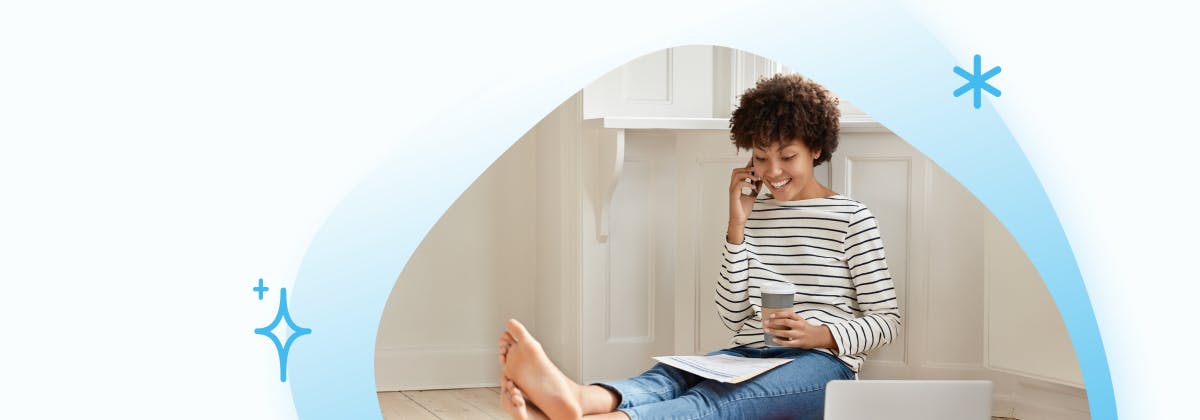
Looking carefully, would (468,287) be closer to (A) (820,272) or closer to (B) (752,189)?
(B) (752,189)

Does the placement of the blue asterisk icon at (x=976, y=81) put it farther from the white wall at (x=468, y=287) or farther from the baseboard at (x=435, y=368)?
the baseboard at (x=435, y=368)

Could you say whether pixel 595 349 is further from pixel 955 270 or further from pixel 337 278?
pixel 337 278

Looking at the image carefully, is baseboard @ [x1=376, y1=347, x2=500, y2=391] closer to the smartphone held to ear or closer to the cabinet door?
the cabinet door

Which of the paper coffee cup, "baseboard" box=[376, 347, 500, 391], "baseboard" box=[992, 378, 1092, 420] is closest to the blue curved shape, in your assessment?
the paper coffee cup

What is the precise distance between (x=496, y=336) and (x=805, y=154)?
116cm

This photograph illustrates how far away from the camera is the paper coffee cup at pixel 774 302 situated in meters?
1.92

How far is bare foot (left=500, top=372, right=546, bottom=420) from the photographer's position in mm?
1598

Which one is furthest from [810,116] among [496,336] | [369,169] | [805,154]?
[496,336]

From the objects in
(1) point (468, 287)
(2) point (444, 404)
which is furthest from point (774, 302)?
(1) point (468, 287)

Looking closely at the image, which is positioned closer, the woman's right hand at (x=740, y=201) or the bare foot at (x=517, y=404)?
the bare foot at (x=517, y=404)

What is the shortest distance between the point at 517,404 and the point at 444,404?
109 centimetres

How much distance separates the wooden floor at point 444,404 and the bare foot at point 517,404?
844 mm

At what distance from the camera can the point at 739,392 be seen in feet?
5.97

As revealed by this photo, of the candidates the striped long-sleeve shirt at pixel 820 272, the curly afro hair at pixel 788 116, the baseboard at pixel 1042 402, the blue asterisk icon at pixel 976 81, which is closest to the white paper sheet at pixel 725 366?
the striped long-sleeve shirt at pixel 820 272
